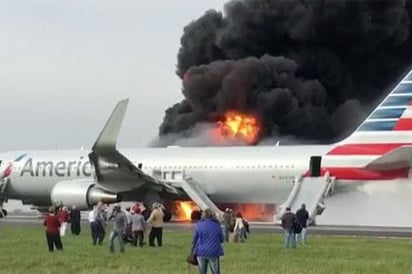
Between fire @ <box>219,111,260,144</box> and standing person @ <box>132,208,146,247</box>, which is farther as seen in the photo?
fire @ <box>219,111,260,144</box>

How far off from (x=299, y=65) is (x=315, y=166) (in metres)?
24.4

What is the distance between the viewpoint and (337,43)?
2662 inches

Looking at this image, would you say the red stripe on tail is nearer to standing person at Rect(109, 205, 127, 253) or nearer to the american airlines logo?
the american airlines logo

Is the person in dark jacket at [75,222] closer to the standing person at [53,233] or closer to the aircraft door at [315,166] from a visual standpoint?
the standing person at [53,233]

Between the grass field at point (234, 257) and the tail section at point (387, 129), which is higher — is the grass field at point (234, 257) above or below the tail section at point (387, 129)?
below

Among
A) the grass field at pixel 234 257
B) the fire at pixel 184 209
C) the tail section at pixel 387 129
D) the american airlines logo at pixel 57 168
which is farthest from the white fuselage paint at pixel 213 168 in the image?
the grass field at pixel 234 257

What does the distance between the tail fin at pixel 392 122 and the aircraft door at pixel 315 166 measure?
164 centimetres

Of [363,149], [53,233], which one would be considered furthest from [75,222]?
[363,149]

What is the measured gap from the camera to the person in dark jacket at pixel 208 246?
62.4 ft

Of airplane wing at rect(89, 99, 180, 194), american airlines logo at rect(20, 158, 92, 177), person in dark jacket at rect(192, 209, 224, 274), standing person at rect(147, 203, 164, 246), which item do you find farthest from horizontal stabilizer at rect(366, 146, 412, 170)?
person in dark jacket at rect(192, 209, 224, 274)

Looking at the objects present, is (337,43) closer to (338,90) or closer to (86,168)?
(338,90)

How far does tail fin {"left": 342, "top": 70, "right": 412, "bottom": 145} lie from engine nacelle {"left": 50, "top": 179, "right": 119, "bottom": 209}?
37.2ft

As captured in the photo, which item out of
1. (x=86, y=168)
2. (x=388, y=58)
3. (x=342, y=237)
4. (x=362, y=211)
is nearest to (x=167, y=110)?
(x=388, y=58)

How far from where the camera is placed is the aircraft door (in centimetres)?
4419
